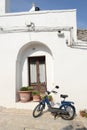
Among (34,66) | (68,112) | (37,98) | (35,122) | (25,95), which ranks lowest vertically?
(35,122)

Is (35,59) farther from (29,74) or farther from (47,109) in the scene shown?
(47,109)

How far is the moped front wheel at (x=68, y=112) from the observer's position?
9.95 m

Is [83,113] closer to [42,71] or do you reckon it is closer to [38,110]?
[38,110]

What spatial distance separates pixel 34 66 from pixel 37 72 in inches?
15.0

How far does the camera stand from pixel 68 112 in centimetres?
1002

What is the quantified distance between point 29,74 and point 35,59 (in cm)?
90

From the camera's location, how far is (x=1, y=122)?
9352 mm

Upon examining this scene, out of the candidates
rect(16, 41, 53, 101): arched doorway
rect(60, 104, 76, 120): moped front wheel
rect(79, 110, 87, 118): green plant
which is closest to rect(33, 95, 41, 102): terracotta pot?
rect(16, 41, 53, 101): arched doorway

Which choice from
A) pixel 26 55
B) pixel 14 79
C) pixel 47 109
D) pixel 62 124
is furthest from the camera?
pixel 26 55

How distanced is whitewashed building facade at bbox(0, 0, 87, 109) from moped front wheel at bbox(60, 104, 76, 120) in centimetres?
83

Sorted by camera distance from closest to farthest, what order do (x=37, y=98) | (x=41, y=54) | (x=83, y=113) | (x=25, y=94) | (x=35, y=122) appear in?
(x=35, y=122)
(x=83, y=113)
(x=37, y=98)
(x=25, y=94)
(x=41, y=54)

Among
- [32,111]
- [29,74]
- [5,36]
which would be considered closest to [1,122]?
[32,111]

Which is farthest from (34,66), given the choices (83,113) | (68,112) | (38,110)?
(83,113)

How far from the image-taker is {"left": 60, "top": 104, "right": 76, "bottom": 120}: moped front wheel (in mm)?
9945
